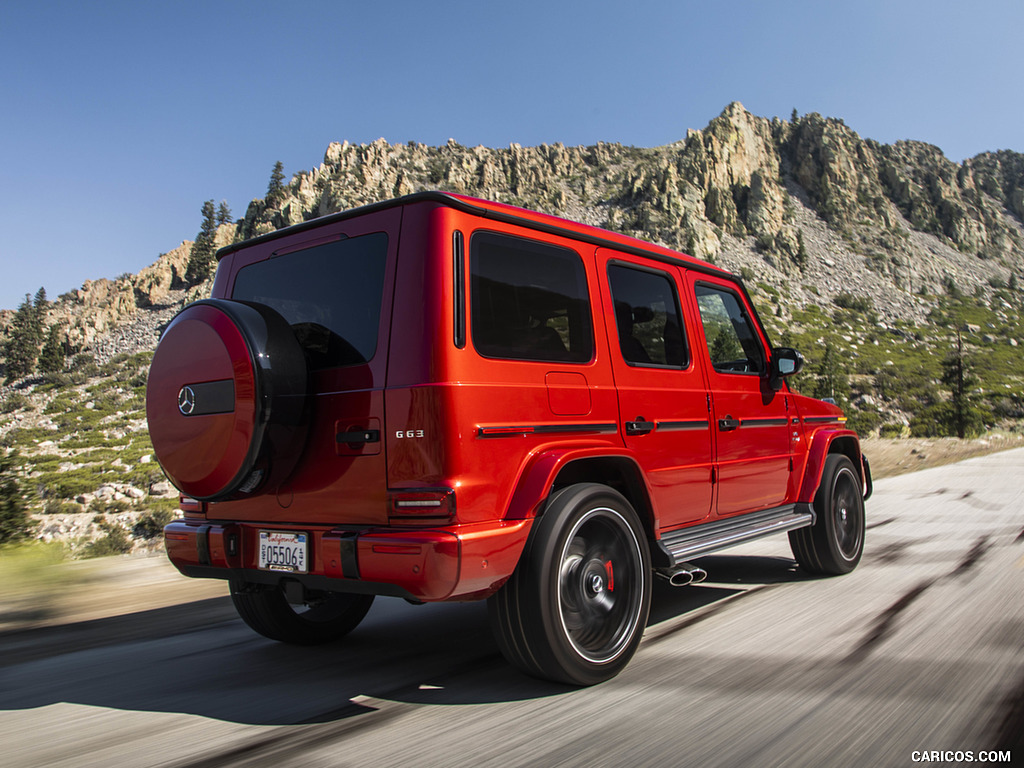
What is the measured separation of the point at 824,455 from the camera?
18.0 ft

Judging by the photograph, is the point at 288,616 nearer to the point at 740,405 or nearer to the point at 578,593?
the point at 578,593

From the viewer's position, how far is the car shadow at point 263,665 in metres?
3.20

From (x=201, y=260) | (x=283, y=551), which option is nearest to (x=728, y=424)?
(x=283, y=551)

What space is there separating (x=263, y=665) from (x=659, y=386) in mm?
2501

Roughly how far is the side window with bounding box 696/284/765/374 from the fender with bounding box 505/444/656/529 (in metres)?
1.68

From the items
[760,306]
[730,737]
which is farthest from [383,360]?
[760,306]

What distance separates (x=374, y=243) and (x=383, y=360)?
1.85ft

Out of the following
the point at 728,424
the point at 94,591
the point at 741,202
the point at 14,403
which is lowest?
the point at 94,591

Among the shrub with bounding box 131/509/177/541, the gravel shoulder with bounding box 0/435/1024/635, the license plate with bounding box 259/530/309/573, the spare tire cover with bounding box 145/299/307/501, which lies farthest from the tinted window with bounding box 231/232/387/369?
the shrub with bounding box 131/509/177/541

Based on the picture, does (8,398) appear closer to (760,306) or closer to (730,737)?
(760,306)

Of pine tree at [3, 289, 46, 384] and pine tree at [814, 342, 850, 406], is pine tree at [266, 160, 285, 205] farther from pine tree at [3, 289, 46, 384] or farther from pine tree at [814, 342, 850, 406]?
pine tree at [814, 342, 850, 406]

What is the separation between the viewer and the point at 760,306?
193ft

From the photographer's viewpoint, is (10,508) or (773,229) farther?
(773,229)

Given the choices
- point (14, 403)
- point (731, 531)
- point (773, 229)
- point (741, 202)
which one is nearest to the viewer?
point (731, 531)
